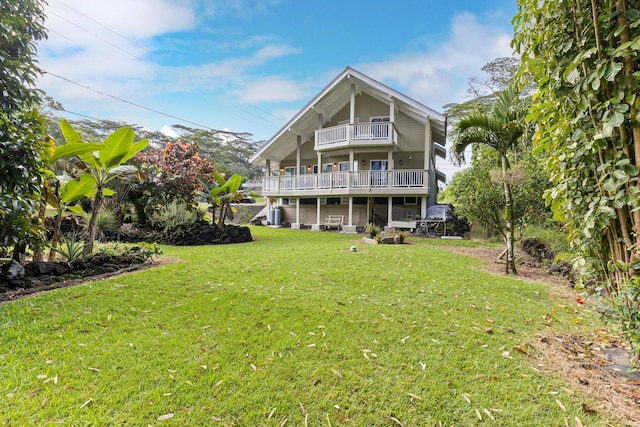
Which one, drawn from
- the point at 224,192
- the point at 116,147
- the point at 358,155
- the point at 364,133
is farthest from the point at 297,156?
the point at 116,147

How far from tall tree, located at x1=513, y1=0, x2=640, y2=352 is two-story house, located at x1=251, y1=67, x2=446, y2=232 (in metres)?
12.9

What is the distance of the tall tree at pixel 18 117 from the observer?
3.90m

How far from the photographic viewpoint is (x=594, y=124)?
6.36 feet

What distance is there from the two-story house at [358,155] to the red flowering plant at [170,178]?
20.3 ft

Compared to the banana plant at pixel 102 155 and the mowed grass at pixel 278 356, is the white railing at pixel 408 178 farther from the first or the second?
the banana plant at pixel 102 155

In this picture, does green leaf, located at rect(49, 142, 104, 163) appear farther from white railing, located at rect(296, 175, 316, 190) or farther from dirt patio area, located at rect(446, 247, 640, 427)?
white railing, located at rect(296, 175, 316, 190)

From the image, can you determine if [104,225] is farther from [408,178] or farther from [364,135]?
[408,178]

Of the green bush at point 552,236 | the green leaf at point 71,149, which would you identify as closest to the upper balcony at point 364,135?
the green bush at point 552,236

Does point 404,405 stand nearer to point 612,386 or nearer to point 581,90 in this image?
point 612,386

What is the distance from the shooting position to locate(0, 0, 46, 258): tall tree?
3904mm

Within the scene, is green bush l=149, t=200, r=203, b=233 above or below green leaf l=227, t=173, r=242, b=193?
below

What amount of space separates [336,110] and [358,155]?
3727mm

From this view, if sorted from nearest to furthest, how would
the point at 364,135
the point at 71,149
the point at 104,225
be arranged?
the point at 71,149
the point at 104,225
the point at 364,135

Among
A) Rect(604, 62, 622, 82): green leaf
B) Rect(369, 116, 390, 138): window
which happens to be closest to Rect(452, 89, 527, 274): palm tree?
Rect(604, 62, 622, 82): green leaf
